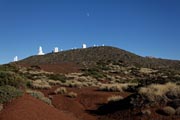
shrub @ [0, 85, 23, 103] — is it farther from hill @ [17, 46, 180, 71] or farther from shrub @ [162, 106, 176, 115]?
hill @ [17, 46, 180, 71]

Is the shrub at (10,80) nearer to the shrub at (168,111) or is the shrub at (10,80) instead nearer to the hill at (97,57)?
the shrub at (168,111)

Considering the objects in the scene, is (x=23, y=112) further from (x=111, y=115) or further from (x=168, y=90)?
(x=168, y=90)

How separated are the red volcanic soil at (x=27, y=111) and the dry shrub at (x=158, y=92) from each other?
6902mm

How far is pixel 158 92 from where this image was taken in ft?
70.4

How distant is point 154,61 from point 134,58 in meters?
6.43

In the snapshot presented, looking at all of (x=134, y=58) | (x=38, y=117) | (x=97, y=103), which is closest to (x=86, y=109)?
(x=97, y=103)

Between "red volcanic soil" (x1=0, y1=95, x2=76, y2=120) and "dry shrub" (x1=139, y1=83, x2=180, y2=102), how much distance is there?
6.90 m

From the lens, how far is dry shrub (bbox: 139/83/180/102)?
70.0ft

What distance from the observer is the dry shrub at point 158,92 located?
70.0 feet

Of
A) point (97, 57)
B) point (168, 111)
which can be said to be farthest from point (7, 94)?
point (97, 57)

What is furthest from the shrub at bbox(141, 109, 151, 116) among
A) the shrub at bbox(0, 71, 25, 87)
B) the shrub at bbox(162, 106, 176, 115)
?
the shrub at bbox(0, 71, 25, 87)

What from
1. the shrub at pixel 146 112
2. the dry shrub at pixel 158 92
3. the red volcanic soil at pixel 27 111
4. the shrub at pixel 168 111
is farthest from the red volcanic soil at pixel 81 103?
the red volcanic soil at pixel 27 111

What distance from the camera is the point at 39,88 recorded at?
32656 millimetres

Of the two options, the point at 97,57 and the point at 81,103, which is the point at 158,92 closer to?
the point at 81,103
